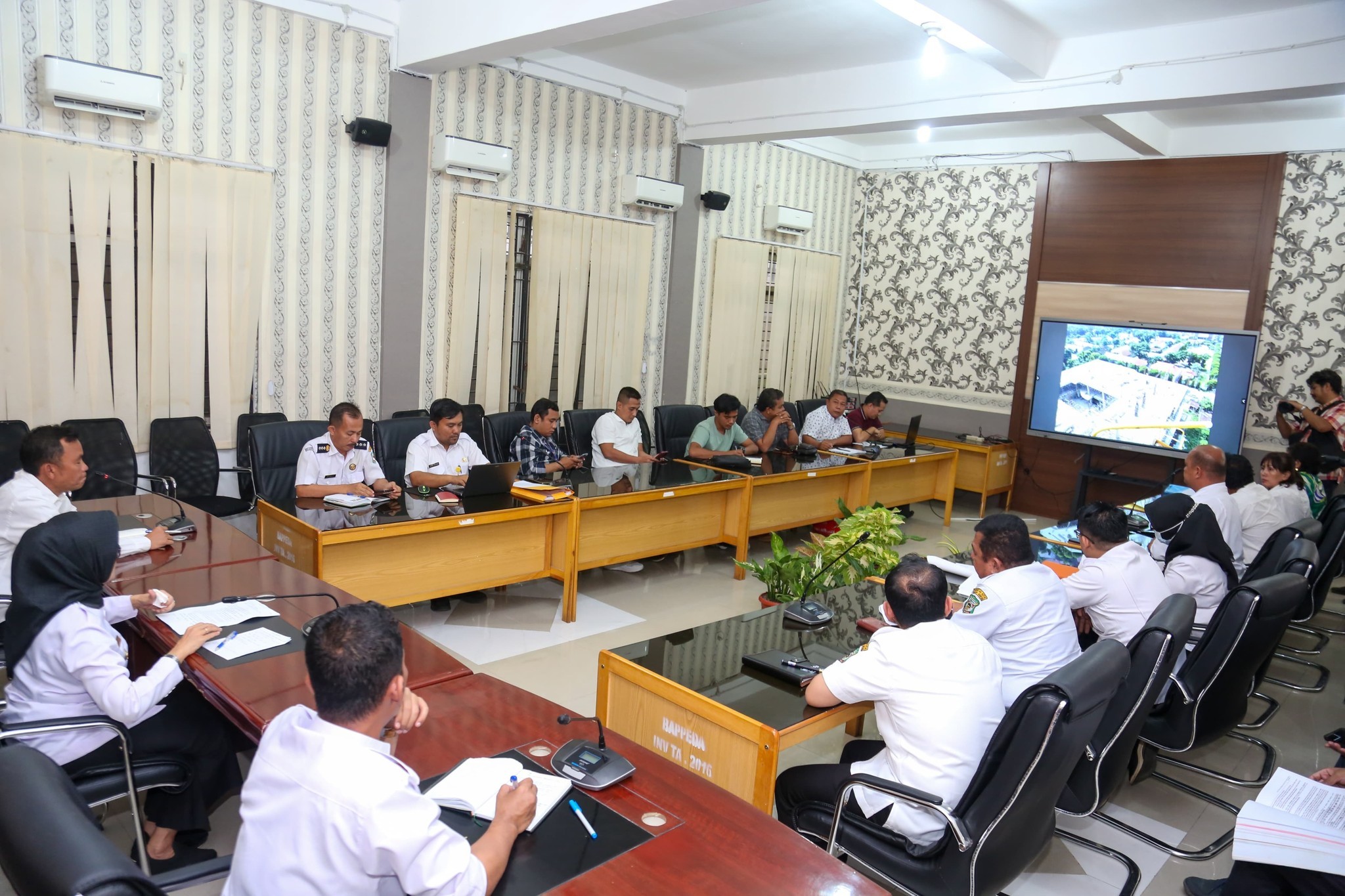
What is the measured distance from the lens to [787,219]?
820 centimetres

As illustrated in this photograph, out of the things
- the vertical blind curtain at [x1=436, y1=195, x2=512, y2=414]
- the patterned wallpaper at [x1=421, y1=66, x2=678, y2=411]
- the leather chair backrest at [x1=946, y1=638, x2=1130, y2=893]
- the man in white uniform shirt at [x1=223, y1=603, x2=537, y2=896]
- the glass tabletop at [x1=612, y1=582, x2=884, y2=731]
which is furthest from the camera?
the vertical blind curtain at [x1=436, y1=195, x2=512, y2=414]

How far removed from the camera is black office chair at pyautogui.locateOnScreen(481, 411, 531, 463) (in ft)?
18.0

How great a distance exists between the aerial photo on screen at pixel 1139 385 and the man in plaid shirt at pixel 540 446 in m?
4.58

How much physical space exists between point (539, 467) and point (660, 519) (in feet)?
2.58

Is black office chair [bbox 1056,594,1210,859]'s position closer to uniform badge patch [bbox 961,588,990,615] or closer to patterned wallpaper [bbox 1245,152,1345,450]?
uniform badge patch [bbox 961,588,990,615]

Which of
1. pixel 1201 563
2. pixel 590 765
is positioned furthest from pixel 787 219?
pixel 590 765

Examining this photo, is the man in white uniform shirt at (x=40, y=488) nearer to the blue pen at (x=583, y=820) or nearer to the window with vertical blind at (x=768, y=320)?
the blue pen at (x=583, y=820)

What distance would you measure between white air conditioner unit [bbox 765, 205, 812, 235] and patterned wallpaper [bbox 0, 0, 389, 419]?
12.3ft

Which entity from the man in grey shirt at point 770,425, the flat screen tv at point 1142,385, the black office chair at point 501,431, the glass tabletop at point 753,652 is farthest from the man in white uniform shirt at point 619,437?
the flat screen tv at point 1142,385

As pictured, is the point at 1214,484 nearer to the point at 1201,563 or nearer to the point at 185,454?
the point at 1201,563

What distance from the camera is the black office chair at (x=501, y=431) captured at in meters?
5.48

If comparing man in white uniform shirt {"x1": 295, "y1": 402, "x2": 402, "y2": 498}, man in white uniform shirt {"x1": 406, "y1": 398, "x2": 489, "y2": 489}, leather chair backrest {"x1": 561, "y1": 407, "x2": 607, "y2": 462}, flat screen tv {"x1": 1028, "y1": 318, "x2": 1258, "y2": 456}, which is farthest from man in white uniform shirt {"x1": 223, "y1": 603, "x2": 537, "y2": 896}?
flat screen tv {"x1": 1028, "y1": 318, "x2": 1258, "y2": 456}

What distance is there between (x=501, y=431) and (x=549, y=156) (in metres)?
2.22

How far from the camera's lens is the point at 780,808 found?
2.44 meters
